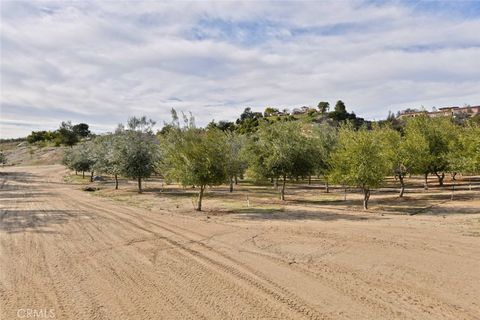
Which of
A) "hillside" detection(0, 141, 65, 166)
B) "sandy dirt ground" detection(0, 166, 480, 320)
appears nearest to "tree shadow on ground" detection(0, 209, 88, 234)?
"sandy dirt ground" detection(0, 166, 480, 320)

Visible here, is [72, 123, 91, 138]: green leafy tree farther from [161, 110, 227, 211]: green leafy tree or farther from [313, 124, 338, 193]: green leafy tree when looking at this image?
[161, 110, 227, 211]: green leafy tree

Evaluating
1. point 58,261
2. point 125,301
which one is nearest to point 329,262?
point 125,301

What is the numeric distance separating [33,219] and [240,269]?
1571 cm

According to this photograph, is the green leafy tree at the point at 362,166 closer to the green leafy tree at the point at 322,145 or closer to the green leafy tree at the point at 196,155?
the green leafy tree at the point at 322,145

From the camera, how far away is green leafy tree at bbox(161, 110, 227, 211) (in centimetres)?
2530

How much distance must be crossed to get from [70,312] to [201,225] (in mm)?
11441

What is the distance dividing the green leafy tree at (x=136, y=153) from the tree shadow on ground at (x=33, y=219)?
46.5 ft

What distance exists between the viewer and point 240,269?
12.0 m

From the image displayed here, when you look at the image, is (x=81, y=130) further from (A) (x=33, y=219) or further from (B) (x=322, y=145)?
(A) (x=33, y=219)

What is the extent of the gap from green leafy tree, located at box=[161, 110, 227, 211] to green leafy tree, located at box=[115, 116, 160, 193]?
515 inches

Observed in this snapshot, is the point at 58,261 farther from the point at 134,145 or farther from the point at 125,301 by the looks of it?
the point at 134,145

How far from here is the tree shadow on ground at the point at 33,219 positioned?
18.7 meters

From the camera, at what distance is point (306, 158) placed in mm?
33625

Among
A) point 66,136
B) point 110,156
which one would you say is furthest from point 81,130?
point 110,156
